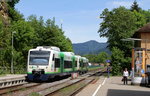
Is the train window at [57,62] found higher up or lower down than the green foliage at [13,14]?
lower down

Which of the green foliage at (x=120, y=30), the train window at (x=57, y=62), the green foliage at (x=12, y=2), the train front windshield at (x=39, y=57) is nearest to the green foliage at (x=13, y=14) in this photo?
the green foliage at (x=12, y=2)

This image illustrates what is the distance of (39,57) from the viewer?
3155 cm

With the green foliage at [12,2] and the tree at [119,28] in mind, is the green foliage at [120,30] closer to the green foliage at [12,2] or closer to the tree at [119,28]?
the tree at [119,28]

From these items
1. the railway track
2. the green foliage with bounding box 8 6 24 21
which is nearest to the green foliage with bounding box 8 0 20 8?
the green foliage with bounding box 8 6 24 21

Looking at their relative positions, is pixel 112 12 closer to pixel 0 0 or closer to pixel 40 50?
pixel 0 0

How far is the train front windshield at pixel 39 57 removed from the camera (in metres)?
31.3

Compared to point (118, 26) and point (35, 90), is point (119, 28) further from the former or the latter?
point (35, 90)

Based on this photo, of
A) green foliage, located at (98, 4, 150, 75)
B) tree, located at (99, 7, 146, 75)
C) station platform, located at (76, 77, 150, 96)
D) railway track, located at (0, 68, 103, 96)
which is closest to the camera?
railway track, located at (0, 68, 103, 96)

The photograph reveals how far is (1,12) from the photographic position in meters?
68.6

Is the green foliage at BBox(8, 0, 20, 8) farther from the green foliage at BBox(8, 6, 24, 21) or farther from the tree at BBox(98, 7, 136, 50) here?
the tree at BBox(98, 7, 136, 50)

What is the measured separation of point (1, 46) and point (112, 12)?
2501cm

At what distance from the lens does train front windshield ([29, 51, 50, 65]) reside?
31256 mm

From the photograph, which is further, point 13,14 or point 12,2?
point 12,2

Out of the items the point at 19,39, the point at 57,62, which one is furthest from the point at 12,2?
the point at 57,62
